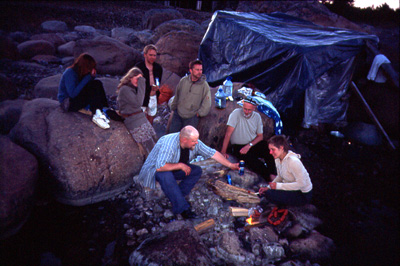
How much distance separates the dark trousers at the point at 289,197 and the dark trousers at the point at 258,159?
106 centimetres

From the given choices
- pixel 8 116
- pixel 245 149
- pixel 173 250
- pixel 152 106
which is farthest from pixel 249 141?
pixel 8 116

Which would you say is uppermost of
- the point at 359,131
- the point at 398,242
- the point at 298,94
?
the point at 298,94

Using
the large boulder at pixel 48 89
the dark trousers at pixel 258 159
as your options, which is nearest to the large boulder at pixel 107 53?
the large boulder at pixel 48 89

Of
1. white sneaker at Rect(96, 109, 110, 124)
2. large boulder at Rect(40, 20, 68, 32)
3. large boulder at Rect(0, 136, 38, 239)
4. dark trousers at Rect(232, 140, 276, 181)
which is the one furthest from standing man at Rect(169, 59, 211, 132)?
large boulder at Rect(40, 20, 68, 32)

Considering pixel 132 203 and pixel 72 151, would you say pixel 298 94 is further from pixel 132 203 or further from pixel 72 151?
pixel 72 151

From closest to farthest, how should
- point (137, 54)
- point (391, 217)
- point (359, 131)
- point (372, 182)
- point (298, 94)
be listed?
point (391, 217) → point (372, 182) → point (298, 94) → point (359, 131) → point (137, 54)

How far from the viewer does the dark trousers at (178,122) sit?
555 centimetres

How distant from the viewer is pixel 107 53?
33.0ft

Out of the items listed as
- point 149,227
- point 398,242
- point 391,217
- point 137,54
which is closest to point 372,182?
point 391,217

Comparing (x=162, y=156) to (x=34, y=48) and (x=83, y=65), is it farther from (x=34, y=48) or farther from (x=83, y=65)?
(x=34, y=48)

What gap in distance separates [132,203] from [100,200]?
1.95 ft

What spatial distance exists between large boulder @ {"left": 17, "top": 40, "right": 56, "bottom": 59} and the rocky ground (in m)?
10.7

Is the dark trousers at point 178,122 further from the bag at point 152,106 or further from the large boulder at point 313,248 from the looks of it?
the large boulder at point 313,248

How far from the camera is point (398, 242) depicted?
14.1ft
